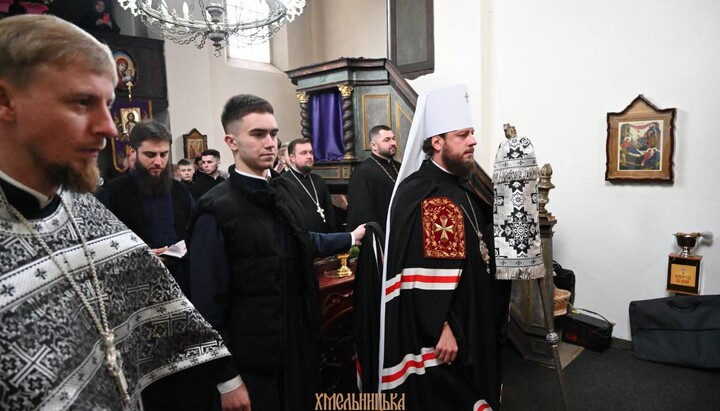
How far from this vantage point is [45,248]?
0.98 m

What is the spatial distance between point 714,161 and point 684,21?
5.17 feet

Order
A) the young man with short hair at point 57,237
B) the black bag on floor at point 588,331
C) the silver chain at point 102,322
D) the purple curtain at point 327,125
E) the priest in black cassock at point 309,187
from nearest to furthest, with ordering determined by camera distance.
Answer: the young man with short hair at point 57,237 < the silver chain at point 102,322 < the priest in black cassock at point 309,187 < the black bag on floor at point 588,331 < the purple curtain at point 327,125

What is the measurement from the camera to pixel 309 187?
5051mm

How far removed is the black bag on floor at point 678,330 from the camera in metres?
4.50

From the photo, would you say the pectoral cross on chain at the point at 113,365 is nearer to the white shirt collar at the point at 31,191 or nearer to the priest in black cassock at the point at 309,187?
the white shirt collar at the point at 31,191

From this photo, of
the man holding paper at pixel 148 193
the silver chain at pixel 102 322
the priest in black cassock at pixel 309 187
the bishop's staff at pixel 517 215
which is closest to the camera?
the silver chain at pixel 102 322

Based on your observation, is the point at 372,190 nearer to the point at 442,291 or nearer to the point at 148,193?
the point at 148,193

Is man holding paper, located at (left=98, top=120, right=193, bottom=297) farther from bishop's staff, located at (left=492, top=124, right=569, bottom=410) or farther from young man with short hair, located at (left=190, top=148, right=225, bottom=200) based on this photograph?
young man with short hair, located at (left=190, top=148, right=225, bottom=200)

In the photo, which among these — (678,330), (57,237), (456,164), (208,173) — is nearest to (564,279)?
(678,330)

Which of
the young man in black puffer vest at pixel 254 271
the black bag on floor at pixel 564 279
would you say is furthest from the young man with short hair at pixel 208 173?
the black bag on floor at pixel 564 279

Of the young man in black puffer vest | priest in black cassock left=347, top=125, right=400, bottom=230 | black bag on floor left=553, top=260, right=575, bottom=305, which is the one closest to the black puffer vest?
the young man in black puffer vest

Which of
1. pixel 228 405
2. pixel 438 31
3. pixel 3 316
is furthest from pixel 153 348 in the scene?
pixel 438 31

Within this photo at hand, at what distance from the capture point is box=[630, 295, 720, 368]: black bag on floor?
450 centimetres

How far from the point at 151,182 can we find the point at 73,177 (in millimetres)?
2197
